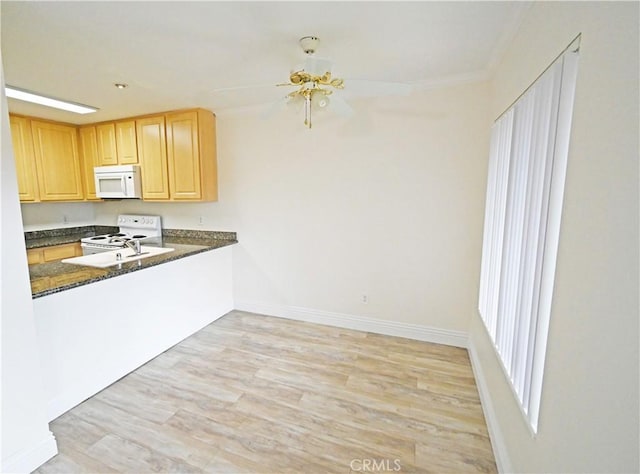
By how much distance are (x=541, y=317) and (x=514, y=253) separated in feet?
1.61

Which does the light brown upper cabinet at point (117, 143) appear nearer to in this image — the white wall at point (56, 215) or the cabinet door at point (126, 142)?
the cabinet door at point (126, 142)

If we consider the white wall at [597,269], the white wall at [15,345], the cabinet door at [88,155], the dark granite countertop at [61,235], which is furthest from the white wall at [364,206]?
the white wall at [15,345]

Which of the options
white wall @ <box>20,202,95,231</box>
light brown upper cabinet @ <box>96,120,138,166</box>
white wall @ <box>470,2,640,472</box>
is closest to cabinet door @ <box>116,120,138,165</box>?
light brown upper cabinet @ <box>96,120,138,166</box>

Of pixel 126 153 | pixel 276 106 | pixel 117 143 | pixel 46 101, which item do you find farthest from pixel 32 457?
pixel 117 143

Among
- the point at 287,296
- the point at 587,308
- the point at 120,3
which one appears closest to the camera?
the point at 587,308

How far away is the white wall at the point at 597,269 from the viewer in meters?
0.67

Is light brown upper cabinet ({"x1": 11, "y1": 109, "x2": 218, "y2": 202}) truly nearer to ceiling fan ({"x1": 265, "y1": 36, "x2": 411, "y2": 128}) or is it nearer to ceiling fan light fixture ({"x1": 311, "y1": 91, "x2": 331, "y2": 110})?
ceiling fan ({"x1": 265, "y1": 36, "x2": 411, "y2": 128})

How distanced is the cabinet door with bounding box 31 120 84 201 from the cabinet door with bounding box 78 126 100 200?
63 millimetres

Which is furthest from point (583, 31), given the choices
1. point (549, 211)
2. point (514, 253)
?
point (514, 253)

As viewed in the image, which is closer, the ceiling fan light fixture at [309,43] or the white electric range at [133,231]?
the ceiling fan light fixture at [309,43]

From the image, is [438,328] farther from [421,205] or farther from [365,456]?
[365,456]

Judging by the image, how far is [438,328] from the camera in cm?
297

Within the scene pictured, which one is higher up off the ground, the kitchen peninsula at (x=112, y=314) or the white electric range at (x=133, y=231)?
the white electric range at (x=133, y=231)

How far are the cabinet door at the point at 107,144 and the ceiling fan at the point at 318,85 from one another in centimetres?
294
